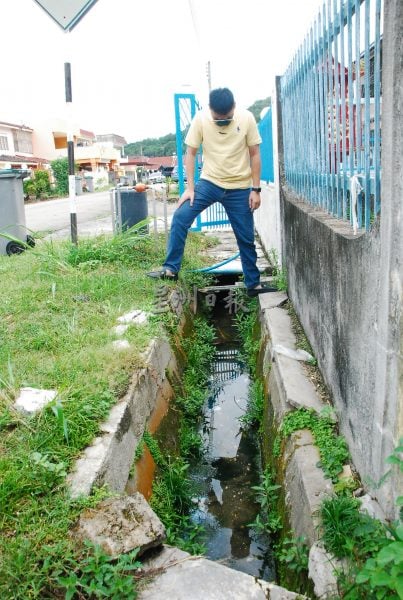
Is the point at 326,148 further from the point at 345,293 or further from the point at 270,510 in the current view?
the point at 270,510

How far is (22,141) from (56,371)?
50.7 meters

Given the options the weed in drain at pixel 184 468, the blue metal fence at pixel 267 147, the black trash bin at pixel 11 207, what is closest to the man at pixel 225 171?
the weed in drain at pixel 184 468

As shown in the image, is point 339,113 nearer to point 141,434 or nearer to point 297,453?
point 297,453

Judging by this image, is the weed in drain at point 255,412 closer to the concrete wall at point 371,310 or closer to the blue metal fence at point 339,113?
the concrete wall at point 371,310

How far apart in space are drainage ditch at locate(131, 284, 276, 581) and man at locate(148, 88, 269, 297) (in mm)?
1556

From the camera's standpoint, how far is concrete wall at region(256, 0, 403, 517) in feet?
6.48

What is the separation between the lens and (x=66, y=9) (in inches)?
224

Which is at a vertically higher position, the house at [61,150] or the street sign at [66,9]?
the house at [61,150]

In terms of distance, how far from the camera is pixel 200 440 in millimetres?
4195

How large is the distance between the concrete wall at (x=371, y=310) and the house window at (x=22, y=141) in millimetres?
48714

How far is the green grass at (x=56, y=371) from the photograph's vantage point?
2.20 m

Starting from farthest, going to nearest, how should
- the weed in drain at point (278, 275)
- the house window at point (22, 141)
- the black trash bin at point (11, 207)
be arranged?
the house window at point (22, 141) → the black trash bin at point (11, 207) → the weed in drain at point (278, 275)

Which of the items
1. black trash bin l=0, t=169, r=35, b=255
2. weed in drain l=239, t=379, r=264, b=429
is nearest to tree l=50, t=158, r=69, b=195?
black trash bin l=0, t=169, r=35, b=255

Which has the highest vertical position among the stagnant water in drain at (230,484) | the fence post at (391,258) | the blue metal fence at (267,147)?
the blue metal fence at (267,147)
